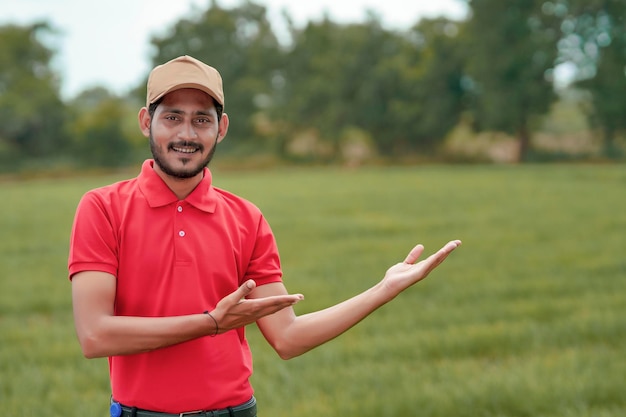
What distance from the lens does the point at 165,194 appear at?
95.7 inches

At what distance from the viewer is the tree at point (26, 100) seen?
182ft

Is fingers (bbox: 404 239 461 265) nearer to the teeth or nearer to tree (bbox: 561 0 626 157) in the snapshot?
the teeth

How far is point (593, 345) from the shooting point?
22.3 ft

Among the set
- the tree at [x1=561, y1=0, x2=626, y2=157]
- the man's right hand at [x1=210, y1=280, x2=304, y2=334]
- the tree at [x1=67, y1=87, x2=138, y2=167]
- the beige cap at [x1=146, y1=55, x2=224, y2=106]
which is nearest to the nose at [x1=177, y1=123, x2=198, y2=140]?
the beige cap at [x1=146, y1=55, x2=224, y2=106]

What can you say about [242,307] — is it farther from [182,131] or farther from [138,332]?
[182,131]

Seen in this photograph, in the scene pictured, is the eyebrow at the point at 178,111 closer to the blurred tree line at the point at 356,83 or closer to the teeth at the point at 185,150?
the teeth at the point at 185,150

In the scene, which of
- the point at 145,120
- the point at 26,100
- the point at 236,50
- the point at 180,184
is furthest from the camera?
the point at 236,50

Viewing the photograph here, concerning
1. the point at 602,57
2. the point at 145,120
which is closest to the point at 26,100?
the point at 602,57

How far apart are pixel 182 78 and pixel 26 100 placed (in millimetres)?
56832

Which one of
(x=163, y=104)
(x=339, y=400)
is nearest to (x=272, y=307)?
(x=163, y=104)

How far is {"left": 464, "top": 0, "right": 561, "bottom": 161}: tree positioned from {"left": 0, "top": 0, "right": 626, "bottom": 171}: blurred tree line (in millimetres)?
67

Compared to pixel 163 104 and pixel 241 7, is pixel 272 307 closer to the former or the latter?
pixel 163 104

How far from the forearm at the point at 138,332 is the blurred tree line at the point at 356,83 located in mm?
41965

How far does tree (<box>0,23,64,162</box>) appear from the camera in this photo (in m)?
55.5
